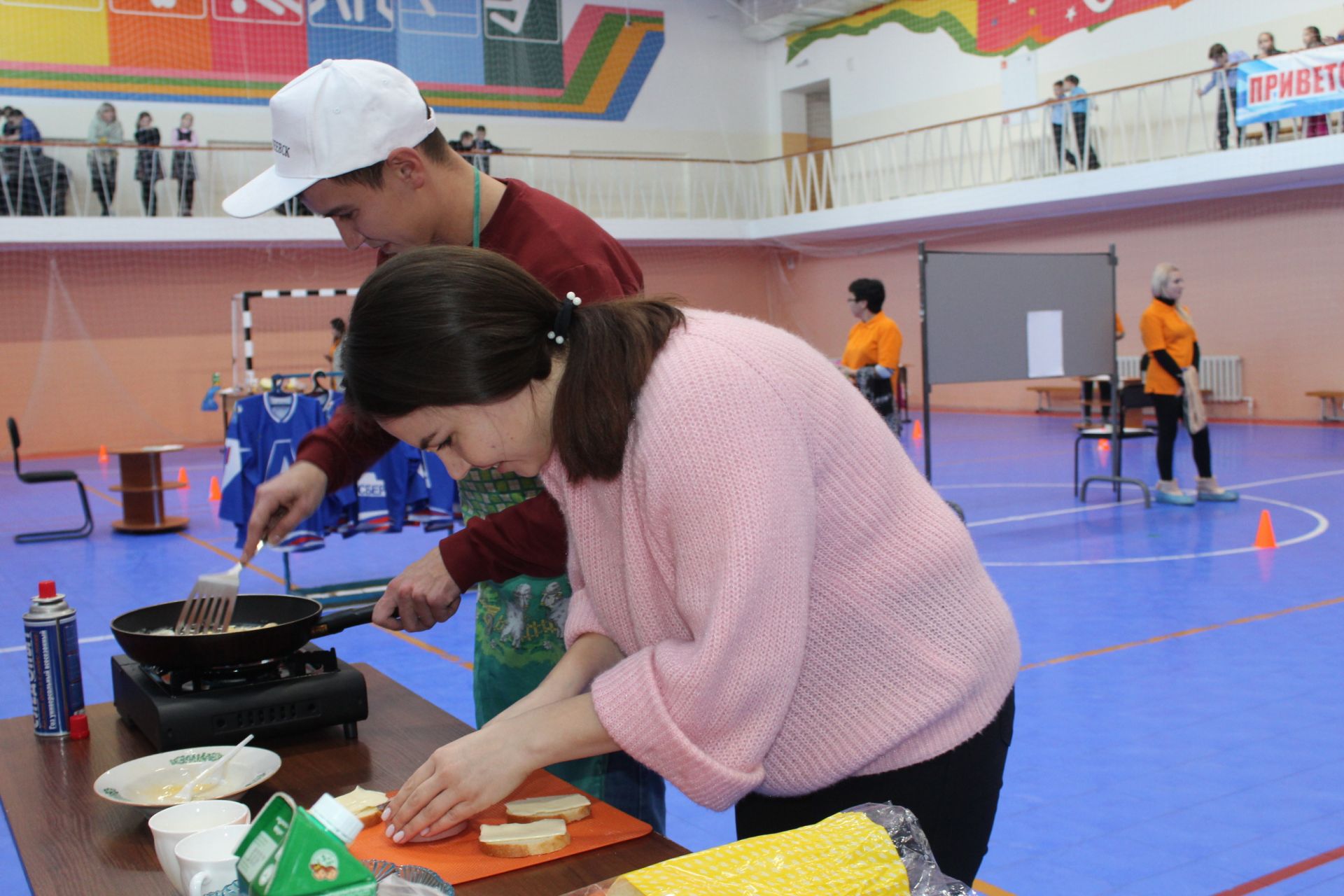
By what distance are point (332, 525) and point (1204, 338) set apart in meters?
10.6

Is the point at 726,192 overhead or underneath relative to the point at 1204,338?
overhead

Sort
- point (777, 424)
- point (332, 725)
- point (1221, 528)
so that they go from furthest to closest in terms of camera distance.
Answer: point (1221, 528), point (332, 725), point (777, 424)

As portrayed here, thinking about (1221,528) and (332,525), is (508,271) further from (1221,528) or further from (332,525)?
(1221,528)

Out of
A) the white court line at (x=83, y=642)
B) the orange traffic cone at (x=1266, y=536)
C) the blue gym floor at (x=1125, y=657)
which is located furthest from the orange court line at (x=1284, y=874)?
the white court line at (x=83, y=642)

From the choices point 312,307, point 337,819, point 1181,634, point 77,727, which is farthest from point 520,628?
point 312,307

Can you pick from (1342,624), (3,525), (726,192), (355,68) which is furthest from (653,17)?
(355,68)

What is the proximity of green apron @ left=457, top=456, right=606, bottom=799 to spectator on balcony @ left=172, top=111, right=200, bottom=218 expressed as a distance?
516 inches

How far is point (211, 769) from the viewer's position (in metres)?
1.33

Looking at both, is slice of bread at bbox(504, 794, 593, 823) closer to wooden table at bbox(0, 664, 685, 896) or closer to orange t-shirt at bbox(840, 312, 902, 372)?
wooden table at bbox(0, 664, 685, 896)

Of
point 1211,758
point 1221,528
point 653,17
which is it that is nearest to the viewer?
point 1211,758

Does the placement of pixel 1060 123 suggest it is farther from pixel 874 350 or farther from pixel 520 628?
pixel 520 628

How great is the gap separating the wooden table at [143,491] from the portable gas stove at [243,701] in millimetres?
6615

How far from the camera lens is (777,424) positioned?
1.02 meters

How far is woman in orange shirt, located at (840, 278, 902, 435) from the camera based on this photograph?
720cm
